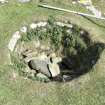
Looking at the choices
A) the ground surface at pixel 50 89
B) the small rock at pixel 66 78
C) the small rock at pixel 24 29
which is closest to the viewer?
the ground surface at pixel 50 89

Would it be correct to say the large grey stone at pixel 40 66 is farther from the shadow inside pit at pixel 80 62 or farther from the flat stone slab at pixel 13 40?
the flat stone slab at pixel 13 40

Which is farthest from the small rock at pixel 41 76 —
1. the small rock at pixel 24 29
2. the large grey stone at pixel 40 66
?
the small rock at pixel 24 29

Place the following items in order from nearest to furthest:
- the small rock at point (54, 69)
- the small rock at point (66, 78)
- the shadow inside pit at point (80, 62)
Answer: the small rock at point (66, 78) → the shadow inside pit at point (80, 62) → the small rock at point (54, 69)

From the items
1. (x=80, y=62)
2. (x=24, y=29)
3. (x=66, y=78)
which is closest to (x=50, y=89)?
(x=66, y=78)

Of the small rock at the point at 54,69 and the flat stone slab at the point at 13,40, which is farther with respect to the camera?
the flat stone slab at the point at 13,40

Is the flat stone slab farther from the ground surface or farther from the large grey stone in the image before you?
the large grey stone

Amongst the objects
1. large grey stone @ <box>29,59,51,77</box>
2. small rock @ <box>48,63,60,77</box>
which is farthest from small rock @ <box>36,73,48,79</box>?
small rock @ <box>48,63,60,77</box>

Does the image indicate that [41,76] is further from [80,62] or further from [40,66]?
[80,62]
